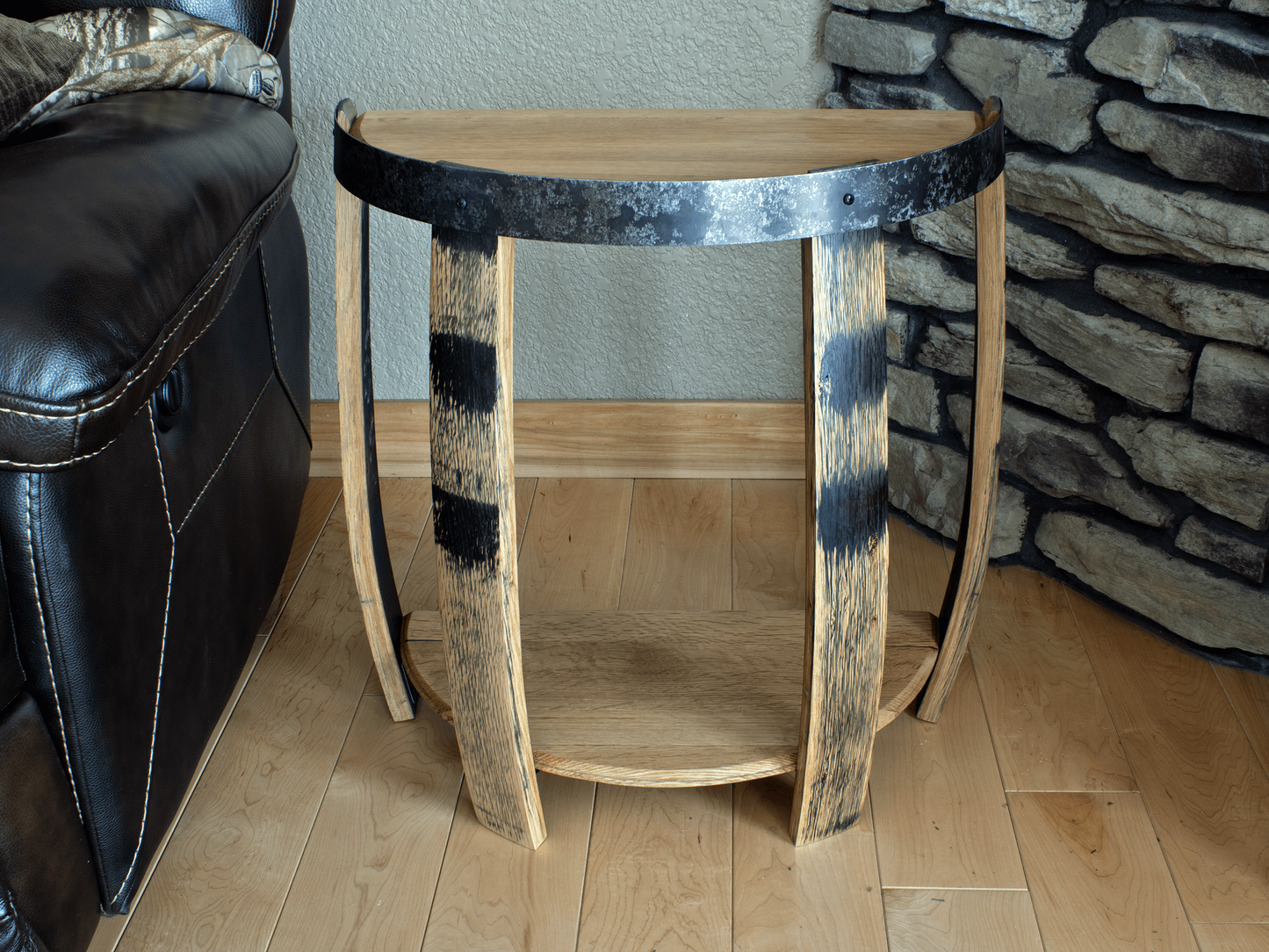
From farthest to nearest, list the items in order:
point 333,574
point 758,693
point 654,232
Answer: point 333,574 → point 758,693 → point 654,232

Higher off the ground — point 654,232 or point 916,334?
point 654,232

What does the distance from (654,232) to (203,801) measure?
0.66 m

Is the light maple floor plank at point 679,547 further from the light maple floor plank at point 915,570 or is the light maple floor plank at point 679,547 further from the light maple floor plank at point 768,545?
the light maple floor plank at point 915,570

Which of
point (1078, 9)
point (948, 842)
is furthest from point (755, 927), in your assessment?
point (1078, 9)

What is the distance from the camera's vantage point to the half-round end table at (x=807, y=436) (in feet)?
2.27

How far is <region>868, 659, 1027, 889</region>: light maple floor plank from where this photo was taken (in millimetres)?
896

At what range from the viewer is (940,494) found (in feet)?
4.39

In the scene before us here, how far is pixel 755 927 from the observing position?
0.85 metres

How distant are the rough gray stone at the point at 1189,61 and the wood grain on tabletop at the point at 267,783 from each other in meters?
0.95

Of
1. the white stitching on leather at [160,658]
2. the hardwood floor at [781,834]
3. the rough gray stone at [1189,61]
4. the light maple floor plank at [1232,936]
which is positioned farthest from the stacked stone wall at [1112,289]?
the white stitching on leather at [160,658]

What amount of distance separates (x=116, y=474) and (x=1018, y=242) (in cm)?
91

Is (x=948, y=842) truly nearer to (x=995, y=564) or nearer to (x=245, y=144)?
(x=995, y=564)

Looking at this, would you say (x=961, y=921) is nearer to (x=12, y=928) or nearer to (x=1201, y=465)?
(x=1201, y=465)

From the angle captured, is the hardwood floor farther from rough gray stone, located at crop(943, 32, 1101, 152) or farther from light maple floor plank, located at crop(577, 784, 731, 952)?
rough gray stone, located at crop(943, 32, 1101, 152)
